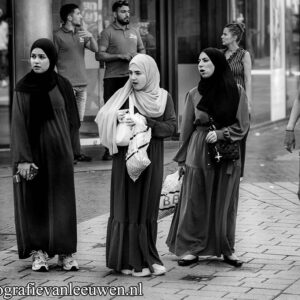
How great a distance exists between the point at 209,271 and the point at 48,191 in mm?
1330

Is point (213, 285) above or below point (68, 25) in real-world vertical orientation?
below

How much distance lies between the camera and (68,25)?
1416 cm

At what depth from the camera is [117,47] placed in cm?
1423

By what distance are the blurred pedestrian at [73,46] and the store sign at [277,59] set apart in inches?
240

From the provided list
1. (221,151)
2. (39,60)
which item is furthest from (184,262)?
(39,60)

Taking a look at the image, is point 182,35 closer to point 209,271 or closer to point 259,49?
point 259,49

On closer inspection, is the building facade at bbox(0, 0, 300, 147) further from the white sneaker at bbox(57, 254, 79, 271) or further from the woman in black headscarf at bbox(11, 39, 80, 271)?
the white sneaker at bbox(57, 254, 79, 271)

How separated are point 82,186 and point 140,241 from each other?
4357mm

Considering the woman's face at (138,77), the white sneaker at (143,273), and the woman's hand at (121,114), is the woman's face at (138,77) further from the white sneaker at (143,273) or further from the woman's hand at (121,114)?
the white sneaker at (143,273)

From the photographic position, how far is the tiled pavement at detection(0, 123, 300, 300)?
7508mm

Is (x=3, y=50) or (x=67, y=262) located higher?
(x=3, y=50)

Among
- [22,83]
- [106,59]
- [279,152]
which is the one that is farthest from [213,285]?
[279,152]

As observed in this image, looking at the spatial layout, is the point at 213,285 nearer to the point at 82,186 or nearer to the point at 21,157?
the point at 21,157

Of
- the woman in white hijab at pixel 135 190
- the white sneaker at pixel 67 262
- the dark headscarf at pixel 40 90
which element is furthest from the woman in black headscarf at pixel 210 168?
the dark headscarf at pixel 40 90
